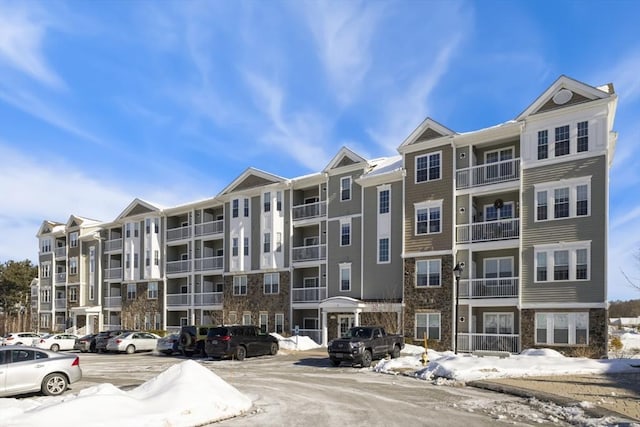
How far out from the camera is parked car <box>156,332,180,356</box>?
104 feet

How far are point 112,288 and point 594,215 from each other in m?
46.1

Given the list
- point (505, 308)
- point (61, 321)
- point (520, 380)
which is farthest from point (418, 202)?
point (61, 321)

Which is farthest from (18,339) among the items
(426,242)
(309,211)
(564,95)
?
(564,95)

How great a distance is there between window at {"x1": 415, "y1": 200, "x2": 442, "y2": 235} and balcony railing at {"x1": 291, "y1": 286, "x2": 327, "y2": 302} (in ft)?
29.3

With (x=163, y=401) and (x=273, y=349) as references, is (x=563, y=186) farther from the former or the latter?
(x=163, y=401)

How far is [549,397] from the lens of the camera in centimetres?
1405

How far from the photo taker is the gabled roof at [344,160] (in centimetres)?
3681

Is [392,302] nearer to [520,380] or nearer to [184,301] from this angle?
[520,380]

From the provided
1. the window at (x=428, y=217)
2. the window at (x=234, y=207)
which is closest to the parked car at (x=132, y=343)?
the window at (x=234, y=207)

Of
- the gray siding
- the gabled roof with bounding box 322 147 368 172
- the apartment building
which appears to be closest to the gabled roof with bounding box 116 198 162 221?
the apartment building

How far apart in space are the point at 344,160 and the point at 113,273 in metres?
30.1

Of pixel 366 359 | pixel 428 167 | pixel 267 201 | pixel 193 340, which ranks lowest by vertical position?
pixel 193 340

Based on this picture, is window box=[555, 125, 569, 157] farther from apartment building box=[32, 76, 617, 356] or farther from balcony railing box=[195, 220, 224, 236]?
balcony railing box=[195, 220, 224, 236]

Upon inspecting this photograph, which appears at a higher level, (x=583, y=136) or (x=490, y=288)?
(x=583, y=136)
